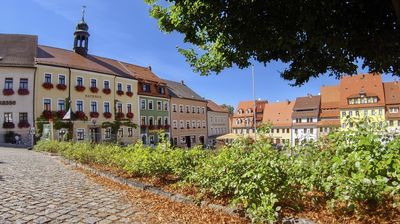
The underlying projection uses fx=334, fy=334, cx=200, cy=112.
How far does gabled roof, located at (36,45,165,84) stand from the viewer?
38.8 meters

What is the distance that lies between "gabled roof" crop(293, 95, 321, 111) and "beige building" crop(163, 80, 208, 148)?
729 inches

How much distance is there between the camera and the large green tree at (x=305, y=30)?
17.8 ft

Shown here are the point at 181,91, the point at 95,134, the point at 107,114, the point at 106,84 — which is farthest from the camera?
the point at 181,91

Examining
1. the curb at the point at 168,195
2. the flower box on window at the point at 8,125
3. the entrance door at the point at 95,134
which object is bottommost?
the curb at the point at 168,195

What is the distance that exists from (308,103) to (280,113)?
627 centimetres

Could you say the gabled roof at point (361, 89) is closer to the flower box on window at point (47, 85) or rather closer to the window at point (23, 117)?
the flower box on window at point (47, 85)

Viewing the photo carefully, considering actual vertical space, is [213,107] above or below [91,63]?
below

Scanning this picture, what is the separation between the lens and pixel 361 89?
5922 centimetres

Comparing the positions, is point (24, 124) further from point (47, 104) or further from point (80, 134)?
point (80, 134)

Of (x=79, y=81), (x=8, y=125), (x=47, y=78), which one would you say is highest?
(x=79, y=81)

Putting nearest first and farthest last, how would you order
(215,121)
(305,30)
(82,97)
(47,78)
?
(305,30), (47,78), (82,97), (215,121)

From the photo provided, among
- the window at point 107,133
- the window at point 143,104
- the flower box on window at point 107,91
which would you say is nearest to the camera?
the window at point 107,133

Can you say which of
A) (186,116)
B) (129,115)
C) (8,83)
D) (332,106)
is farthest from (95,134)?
(332,106)

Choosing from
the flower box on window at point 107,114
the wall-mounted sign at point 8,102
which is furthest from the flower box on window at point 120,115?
the wall-mounted sign at point 8,102
